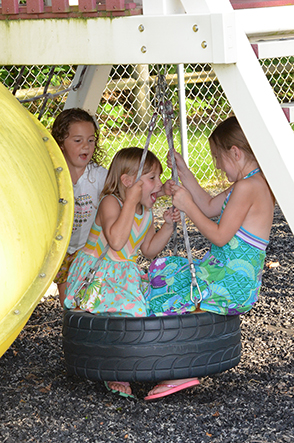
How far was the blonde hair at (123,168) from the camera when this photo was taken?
3.00 m

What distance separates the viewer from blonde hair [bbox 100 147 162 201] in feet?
9.84

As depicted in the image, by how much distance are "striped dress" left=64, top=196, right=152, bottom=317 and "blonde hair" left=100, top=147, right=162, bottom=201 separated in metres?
0.18

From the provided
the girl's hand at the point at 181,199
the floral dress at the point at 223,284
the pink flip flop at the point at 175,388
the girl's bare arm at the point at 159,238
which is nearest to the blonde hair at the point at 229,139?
the floral dress at the point at 223,284

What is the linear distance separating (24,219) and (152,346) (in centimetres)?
101

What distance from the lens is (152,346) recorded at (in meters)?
2.58

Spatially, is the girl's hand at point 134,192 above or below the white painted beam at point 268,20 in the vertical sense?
below

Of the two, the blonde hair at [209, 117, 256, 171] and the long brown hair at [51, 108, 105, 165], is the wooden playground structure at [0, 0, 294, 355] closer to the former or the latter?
the blonde hair at [209, 117, 256, 171]

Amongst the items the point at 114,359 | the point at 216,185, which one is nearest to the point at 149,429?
the point at 114,359

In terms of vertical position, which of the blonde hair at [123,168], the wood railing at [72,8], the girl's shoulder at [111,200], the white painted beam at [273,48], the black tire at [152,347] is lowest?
the black tire at [152,347]

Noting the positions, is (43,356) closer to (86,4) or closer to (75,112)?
(75,112)

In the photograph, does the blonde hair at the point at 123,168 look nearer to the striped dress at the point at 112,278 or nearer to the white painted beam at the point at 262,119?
the striped dress at the point at 112,278

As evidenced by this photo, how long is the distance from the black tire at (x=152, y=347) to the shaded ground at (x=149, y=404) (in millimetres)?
208

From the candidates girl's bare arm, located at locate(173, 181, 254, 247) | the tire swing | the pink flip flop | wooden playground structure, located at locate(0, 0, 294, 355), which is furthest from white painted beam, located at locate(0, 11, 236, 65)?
the pink flip flop

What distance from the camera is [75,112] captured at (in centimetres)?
369
